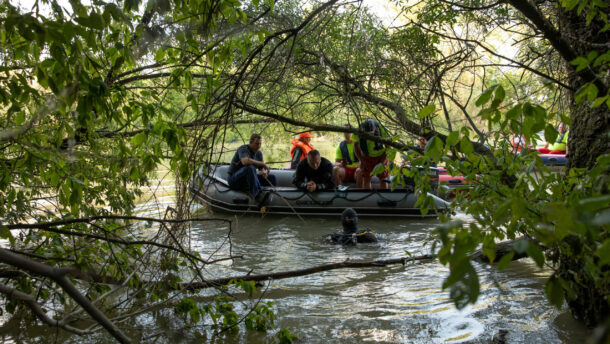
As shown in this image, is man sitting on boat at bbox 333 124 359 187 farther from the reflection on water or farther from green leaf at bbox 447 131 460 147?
green leaf at bbox 447 131 460 147

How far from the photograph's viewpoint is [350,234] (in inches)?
284

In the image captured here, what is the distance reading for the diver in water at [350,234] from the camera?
716 centimetres

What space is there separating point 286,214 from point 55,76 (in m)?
7.43

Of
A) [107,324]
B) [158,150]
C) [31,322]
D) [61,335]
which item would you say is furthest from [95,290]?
[107,324]

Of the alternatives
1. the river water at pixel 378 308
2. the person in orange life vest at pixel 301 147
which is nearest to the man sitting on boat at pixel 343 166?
the person in orange life vest at pixel 301 147

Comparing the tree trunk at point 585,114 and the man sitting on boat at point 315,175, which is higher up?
the tree trunk at point 585,114

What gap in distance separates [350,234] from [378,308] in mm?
2473

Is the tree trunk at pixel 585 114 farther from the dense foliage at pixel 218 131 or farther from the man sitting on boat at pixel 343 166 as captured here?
the man sitting on boat at pixel 343 166

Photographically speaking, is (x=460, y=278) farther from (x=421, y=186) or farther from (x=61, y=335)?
(x=61, y=335)

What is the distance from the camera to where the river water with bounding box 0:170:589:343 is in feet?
13.5

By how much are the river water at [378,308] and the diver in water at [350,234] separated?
14 cm

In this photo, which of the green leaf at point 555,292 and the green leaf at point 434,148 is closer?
the green leaf at point 555,292

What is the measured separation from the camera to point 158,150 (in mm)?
2869

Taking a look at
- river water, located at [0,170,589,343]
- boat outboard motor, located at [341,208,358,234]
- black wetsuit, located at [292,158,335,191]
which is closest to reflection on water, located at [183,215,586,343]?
river water, located at [0,170,589,343]
